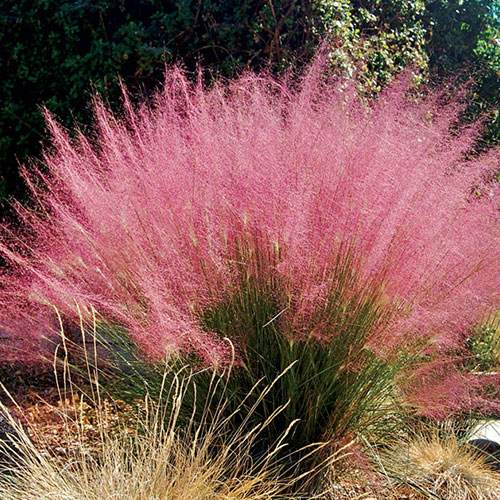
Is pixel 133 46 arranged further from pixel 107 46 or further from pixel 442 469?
pixel 442 469

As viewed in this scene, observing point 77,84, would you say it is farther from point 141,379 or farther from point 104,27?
point 141,379

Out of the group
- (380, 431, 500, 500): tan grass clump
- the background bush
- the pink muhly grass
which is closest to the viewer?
the pink muhly grass

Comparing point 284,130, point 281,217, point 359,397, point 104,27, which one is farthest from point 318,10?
point 359,397

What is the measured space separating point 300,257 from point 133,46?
243 cm

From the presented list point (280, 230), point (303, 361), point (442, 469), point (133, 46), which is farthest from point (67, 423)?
point (133, 46)

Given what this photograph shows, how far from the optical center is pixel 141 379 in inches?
111

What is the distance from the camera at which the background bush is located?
432 centimetres

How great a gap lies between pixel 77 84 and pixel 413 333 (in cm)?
278

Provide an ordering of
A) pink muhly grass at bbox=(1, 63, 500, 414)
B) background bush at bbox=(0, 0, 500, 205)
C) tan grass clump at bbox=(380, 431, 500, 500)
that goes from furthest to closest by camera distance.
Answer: background bush at bbox=(0, 0, 500, 205) → tan grass clump at bbox=(380, 431, 500, 500) → pink muhly grass at bbox=(1, 63, 500, 414)

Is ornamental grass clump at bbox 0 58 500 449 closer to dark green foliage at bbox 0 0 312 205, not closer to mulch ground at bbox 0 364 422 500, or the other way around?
mulch ground at bbox 0 364 422 500

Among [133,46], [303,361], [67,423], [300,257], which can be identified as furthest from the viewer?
[133,46]

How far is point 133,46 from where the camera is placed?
4.35 metres

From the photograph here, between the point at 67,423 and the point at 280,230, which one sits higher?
the point at 280,230

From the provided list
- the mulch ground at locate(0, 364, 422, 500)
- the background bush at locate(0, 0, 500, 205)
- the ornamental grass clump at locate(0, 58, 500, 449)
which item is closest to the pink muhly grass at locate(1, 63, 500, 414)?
the ornamental grass clump at locate(0, 58, 500, 449)
